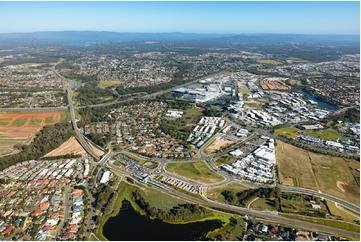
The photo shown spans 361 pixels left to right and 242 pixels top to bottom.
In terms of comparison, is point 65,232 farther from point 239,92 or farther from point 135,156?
point 239,92

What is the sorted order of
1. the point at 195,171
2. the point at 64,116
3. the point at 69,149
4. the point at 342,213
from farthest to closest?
1. the point at 64,116
2. the point at 69,149
3. the point at 195,171
4. the point at 342,213

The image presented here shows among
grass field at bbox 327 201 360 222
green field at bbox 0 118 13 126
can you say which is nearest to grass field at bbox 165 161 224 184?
grass field at bbox 327 201 360 222

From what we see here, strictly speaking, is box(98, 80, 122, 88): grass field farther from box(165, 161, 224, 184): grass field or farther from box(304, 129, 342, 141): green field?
box(304, 129, 342, 141): green field


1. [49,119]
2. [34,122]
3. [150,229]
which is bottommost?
[150,229]

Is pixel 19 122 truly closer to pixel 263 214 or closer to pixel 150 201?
pixel 150 201

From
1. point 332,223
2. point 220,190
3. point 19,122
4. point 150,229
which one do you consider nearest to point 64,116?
point 19,122

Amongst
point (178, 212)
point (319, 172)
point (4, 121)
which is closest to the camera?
point (178, 212)
